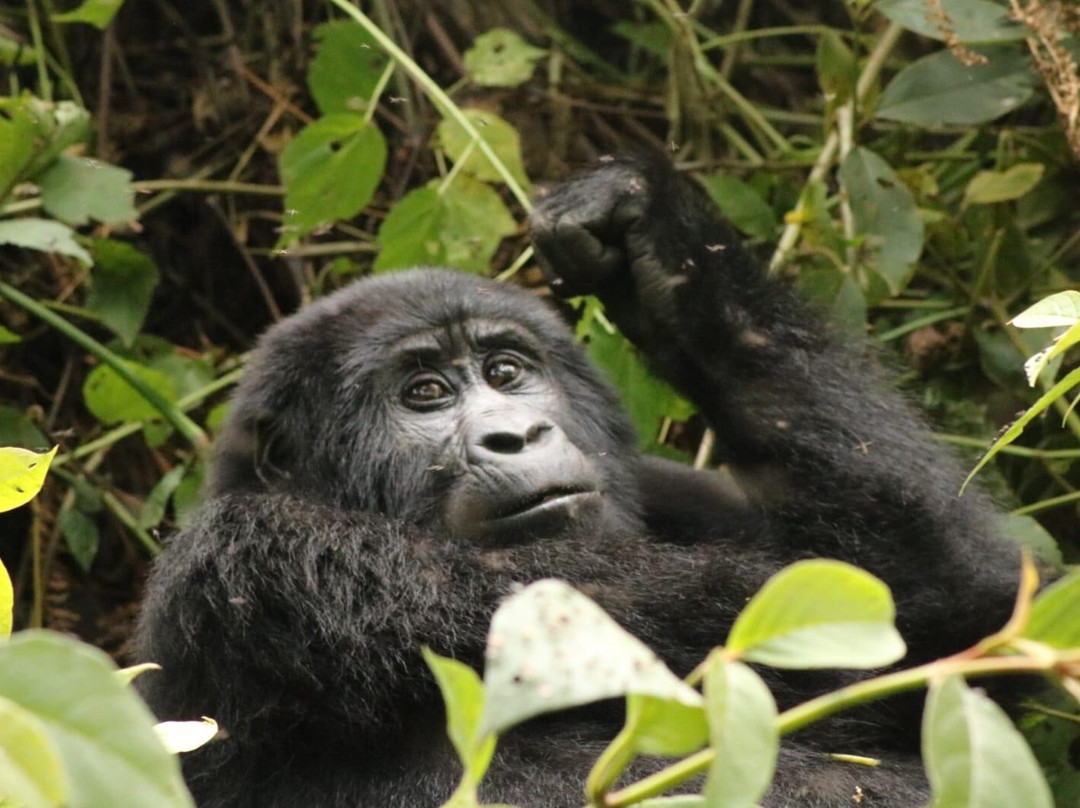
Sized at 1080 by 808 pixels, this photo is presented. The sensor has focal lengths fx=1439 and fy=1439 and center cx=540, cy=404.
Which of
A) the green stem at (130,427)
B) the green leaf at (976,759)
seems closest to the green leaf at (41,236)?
the green stem at (130,427)

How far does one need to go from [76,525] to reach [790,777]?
2.33 metres

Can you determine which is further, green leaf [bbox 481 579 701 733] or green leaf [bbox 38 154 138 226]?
green leaf [bbox 38 154 138 226]

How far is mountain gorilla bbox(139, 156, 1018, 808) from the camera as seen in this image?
2.19 metres

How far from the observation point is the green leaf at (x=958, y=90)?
3477 mm

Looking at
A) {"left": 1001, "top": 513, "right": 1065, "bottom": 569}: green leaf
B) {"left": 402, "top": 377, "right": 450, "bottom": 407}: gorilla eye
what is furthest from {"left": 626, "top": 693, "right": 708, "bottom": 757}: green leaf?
{"left": 1001, "top": 513, "right": 1065, "bottom": 569}: green leaf

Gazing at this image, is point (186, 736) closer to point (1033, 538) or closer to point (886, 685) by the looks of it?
point (886, 685)

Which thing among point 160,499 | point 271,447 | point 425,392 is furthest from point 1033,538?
point 160,499

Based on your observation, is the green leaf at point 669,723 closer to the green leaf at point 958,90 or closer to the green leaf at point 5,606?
the green leaf at point 5,606

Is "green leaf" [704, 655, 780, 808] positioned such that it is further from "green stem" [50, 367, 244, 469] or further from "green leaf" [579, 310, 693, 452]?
"green stem" [50, 367, 244, 469]

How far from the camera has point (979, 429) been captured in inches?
141

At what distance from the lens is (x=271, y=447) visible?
280cm

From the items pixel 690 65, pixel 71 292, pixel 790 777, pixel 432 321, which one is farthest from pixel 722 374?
pixel 71 292

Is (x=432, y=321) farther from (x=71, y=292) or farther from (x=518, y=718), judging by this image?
(x=518, y=718)

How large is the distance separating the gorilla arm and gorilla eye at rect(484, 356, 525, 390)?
183 mm
